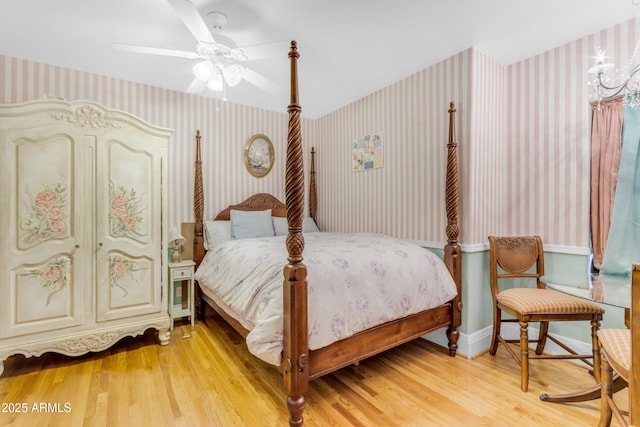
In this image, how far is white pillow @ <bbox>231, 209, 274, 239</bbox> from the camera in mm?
3361

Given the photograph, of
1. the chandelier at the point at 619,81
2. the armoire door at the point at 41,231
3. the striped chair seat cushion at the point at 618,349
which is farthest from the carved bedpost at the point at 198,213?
the chandelier at the point at 619,81

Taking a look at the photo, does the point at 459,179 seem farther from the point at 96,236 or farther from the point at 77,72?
the point at 77,72

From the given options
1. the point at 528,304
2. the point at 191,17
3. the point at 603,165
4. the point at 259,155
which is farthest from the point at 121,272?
the point at 603,165

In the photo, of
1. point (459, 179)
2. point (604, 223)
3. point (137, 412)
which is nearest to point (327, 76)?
point (459, 179)

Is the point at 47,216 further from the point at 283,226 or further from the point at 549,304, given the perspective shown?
the point at 549,304

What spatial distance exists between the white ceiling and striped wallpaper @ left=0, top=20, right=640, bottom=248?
0.50 feet

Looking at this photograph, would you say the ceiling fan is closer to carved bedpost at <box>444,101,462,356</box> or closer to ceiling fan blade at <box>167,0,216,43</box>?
ceiling fan blade at <box>167,0,216,43</box>

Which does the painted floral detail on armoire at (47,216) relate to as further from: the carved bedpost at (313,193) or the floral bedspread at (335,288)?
the carved bedpost at (313,193)

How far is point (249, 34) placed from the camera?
2244mm

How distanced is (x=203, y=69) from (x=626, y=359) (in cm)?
281

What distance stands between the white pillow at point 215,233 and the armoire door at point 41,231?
1099 mm

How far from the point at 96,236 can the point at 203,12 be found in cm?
186

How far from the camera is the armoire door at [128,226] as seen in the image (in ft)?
7.84

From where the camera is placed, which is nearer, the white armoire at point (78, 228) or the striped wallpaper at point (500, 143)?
the white armoire at point (78, 228)
